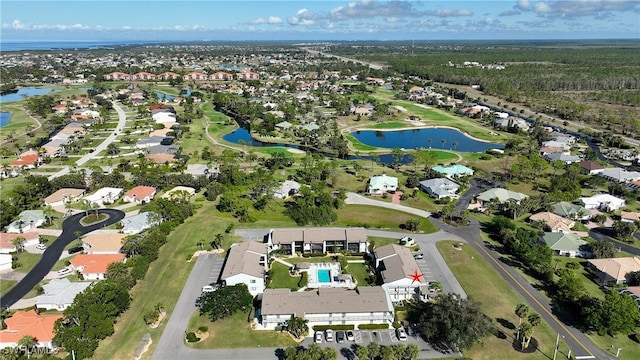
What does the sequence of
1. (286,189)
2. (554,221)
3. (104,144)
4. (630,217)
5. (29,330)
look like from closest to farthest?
(29,330) < (554,221) < (630,217) < (286,189) < (104,144)

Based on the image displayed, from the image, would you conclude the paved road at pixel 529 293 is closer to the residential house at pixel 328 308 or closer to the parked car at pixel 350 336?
the residential house at pixel 328 308

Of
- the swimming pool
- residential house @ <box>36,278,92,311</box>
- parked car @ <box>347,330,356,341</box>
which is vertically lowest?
parked car @ <box>347,330,356,341</box>

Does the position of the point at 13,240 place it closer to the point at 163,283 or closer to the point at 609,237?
the point at 163,283

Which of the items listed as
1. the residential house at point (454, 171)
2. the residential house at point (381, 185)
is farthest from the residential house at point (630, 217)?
the residential house at point (381, 185)

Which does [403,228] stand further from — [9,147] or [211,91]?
[211,91]

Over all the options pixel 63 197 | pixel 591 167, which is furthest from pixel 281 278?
pixel 591 167

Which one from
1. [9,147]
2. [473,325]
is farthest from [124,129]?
[473,325]

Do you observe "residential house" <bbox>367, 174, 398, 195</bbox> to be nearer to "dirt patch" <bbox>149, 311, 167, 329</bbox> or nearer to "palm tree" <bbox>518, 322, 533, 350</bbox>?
"palm tree" <bbox>518, 322, 533, 350</bbox>

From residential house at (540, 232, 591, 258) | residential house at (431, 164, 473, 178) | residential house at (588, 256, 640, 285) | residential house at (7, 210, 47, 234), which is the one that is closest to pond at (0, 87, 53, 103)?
residential house at (7, 210, 47, 234)
